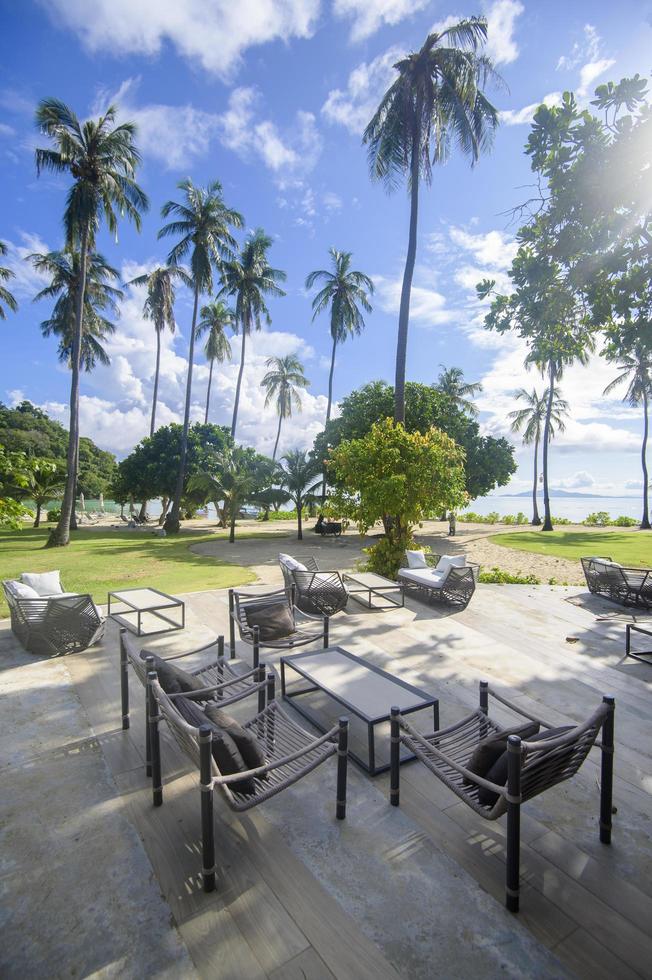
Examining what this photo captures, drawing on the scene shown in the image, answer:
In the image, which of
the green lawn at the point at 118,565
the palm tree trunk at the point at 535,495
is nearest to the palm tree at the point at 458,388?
the palm tree trunk at the point at 535,495

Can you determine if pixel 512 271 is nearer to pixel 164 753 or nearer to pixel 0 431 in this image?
pixel 164 753

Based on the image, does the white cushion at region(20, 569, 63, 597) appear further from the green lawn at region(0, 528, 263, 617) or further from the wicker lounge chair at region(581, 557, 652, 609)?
the wicker lounge chair at region(581, 557, 652, 609)

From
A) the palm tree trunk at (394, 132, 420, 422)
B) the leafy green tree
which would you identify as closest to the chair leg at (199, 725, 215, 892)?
the leafy green tree

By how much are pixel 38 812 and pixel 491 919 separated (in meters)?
2.97

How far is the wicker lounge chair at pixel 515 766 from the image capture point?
2.33 metres

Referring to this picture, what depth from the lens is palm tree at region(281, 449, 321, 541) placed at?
24.3m

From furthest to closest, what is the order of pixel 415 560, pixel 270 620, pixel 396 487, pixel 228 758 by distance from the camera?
pixel 396 487 → pixel 415 560 → pixel 270 620 → pixel 228 758

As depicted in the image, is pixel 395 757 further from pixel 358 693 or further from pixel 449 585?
pixel 449 585

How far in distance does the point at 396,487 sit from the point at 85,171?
63.1ft

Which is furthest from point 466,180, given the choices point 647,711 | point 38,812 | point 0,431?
point 0,431

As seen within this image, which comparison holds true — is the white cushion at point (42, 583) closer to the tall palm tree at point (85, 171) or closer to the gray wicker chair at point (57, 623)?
the gray wicker chair at point (57, 623)

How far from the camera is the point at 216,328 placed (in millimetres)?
38344

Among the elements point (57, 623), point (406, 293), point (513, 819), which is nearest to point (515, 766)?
point (513, 819)

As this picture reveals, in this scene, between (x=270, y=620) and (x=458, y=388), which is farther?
(x=458, y=388)
